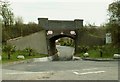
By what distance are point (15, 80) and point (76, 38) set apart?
4022 centimetres

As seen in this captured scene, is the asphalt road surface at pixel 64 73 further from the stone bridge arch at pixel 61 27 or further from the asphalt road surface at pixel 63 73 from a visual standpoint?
the stone bridge arch at pixel 61 27

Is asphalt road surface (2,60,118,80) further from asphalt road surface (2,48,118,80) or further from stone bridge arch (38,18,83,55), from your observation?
stone bridge arch (38,18,83,55)

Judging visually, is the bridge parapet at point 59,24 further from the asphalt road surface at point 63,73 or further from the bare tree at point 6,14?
the asphalt road surface at point 63,73

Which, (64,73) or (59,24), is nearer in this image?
(64,73)

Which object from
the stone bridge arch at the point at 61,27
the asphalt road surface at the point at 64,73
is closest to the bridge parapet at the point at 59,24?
the stone bridge arch at the point at 61,27

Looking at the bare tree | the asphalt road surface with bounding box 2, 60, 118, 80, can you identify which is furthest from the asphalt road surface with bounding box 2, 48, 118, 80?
the bare tree

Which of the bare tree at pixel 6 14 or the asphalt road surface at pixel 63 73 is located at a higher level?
the bare tree at pixel 6 14

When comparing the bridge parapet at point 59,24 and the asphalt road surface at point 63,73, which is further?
the bridge parapet at point 59,24

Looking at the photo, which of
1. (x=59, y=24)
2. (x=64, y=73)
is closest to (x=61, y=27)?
(x=59, y=24)

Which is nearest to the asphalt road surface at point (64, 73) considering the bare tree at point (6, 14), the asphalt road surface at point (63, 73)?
the asphalt road surface at point (63, 73)

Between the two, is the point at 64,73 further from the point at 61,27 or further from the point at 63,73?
the point at 61,27

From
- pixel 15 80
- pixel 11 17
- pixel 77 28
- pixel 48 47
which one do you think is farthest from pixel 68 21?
pixel 15 80

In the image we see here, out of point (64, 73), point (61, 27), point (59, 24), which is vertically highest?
point (59, 24)

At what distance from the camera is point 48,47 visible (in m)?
52.9
